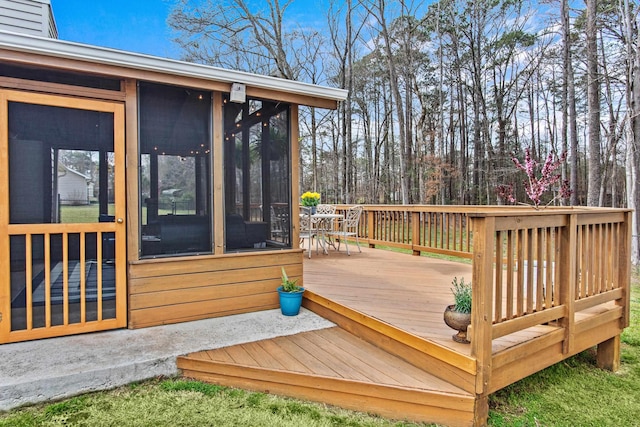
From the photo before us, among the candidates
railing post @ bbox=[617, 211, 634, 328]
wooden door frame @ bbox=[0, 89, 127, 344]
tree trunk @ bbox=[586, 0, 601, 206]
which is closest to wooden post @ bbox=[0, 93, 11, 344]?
wooden door frame @ bbox=[0, 89, 127, 344]

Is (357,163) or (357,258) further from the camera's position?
(357,163)

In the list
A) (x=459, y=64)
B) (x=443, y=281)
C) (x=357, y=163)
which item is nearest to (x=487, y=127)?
(x=459, y=64)

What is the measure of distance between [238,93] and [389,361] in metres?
2.57

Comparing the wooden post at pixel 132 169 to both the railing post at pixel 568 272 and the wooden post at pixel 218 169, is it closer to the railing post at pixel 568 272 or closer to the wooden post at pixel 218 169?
the wooden post at pixel 218 169

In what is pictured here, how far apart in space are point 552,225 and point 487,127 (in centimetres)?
1424

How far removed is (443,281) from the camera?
165 inches

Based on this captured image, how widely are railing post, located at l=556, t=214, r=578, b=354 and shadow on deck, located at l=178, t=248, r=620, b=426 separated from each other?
83 millimetres

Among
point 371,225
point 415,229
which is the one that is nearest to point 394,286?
point 415,229

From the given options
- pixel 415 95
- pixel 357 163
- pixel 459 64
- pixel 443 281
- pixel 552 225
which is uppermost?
pixel 459 64

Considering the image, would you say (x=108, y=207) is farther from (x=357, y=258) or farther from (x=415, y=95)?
(x=415, y=95)

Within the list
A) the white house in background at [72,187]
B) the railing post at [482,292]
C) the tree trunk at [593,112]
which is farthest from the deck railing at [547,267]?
the tree trunk at [593,112]

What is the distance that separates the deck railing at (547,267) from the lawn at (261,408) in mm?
379

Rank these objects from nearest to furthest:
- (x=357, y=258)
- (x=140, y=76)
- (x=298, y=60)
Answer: (x=140, y=76), (x=357, y=258), (x=298, y=60)

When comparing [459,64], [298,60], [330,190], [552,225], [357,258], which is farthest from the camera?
[330,190]
